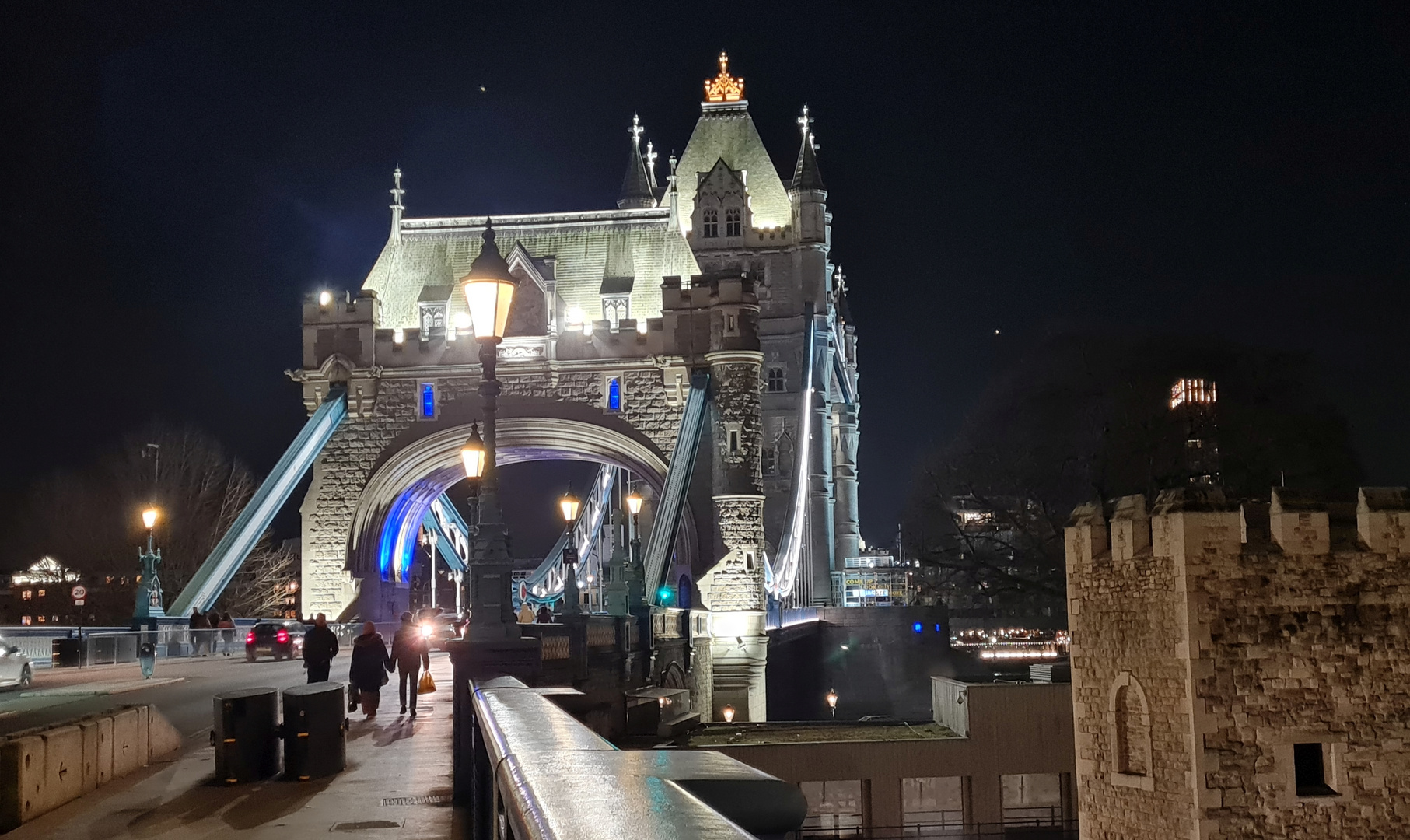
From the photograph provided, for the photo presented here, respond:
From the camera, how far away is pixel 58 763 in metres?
7.28

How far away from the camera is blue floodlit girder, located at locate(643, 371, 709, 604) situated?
26.5m

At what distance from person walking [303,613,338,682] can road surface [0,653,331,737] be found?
93cm

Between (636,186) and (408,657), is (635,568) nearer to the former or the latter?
(408,657)

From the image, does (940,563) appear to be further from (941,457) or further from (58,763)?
(58,763)

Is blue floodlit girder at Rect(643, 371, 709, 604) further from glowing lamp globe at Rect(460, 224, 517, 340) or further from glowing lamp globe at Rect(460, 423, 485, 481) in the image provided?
glowing lamp globe at Rect(460, 224, 517, 340)

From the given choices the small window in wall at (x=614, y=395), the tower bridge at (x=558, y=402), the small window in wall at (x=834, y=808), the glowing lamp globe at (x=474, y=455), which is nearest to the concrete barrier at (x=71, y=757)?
the glowing lamp globe at (x=474, y=455)

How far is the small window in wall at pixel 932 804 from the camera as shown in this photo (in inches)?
894

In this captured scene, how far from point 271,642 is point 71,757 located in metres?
16.9

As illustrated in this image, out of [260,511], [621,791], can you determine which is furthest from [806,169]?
[621,791]

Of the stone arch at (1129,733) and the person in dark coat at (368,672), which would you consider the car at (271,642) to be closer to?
the person in dark coat at (368,672)

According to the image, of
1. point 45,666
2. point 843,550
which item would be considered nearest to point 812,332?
point 843,550

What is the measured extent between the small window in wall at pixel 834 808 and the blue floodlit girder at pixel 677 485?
4.95m

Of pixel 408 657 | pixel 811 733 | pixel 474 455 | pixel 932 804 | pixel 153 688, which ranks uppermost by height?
pixel 474 455

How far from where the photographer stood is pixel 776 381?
5256 cm
